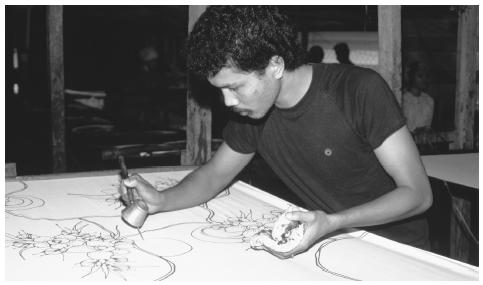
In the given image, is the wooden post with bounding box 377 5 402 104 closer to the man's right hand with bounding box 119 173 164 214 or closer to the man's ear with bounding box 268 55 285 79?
the man's ear with bounding box 268 55 285 79

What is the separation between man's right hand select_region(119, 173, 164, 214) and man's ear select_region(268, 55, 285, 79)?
1.95 ft

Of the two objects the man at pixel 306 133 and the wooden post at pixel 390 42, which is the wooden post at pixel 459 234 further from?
the man at pixel 306 133

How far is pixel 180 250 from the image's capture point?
159 centimetres

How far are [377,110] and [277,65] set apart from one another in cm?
38

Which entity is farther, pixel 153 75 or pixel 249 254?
pixel 153 75

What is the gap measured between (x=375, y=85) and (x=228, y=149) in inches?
27.8

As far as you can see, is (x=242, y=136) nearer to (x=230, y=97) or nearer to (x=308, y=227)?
(x=230, y=97)

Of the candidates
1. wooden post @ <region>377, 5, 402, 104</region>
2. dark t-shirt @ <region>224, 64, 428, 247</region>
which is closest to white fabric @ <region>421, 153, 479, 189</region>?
wooden post @ <region>377, 5, 402, 104</region>

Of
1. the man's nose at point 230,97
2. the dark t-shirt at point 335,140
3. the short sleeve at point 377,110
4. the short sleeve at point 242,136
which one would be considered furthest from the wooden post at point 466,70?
the man's nose at point 230,97

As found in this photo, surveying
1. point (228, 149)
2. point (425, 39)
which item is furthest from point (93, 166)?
point (425, 39)

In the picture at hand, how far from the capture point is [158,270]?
1430mm

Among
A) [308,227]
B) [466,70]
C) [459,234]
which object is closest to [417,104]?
[466,70]

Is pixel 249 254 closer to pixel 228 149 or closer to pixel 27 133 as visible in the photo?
pixel 228 149

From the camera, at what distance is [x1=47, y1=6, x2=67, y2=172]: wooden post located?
4043 mm
